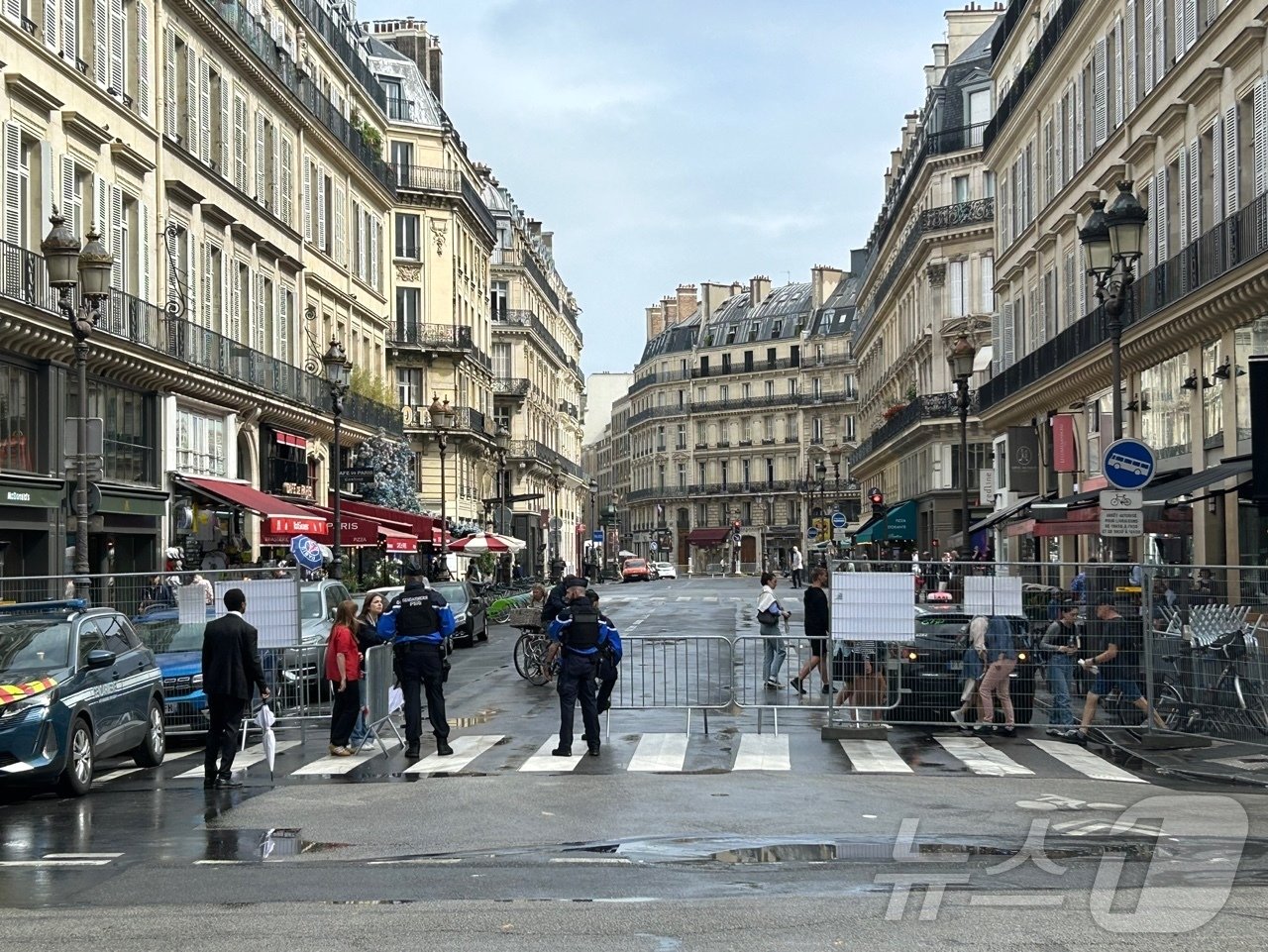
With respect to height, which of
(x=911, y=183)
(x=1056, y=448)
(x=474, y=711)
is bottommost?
(x=474, y=711)

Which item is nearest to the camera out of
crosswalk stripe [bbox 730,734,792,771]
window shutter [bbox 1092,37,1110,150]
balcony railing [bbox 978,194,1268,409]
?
crosswalk stripe [bbox 730,734,792,771]

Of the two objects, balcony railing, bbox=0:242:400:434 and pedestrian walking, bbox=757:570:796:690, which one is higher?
balcony railing, bbox=0:242:400:434

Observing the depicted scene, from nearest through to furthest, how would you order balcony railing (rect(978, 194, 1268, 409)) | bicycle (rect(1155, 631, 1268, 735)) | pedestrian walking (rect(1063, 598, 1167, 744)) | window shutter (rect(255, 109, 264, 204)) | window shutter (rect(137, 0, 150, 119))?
1. bicycle (rect(1155, 631, 1268, 735))
2. pedestrian walking (rect(1063, 598, 1167, 744))
3. balcony railing (rect(978, 194, 1268, 409))
4. window shutter (rect(137, 0, 150, 119))
5. window shutter (rect(255, 109, 264, 204))

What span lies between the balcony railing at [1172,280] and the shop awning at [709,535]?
314 ft

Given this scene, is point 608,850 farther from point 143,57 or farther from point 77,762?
point 143,57

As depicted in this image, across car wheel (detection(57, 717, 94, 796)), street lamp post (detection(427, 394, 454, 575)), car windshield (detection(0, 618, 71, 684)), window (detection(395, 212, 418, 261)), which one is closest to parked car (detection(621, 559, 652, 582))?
street lamp post (detection(427, 394, 454, 575))

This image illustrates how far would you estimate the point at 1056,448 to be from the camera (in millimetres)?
38031

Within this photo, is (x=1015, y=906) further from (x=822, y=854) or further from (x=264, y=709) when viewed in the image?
(x=264, y=709)

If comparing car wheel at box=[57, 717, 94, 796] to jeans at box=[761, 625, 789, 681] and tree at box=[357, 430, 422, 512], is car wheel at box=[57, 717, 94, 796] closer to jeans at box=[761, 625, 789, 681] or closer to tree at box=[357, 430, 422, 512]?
jeans at box=[761, 625, 789, 681]

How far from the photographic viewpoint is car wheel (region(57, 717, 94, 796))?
46.0ft

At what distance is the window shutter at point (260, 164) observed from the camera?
4116cm

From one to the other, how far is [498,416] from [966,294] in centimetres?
3097

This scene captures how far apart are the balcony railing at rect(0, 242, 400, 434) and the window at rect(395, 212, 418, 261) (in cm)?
2229

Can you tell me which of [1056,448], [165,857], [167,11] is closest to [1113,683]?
[165,857]
